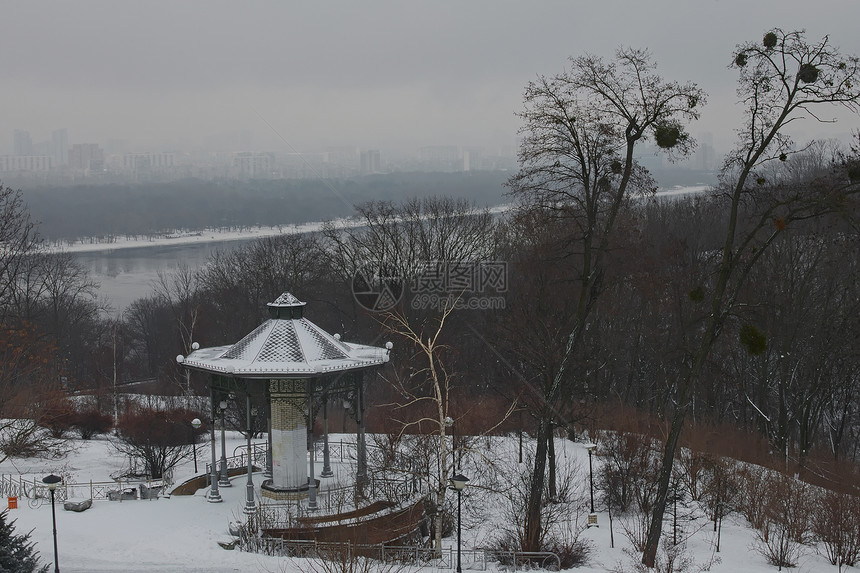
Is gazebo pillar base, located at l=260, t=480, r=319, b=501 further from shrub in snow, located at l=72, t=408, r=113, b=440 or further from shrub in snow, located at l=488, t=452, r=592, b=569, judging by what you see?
shrub in snow, located at l=72, t=408, r=113, b=440

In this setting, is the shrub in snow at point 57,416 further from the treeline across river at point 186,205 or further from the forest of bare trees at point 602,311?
the treeline across river at point 186,205

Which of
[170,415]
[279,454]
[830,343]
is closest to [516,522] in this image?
[279,454]

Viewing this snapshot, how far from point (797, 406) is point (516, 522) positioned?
770 inches

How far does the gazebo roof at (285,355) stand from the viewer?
2028cm

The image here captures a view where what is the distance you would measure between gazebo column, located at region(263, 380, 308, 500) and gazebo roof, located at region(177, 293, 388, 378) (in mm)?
821

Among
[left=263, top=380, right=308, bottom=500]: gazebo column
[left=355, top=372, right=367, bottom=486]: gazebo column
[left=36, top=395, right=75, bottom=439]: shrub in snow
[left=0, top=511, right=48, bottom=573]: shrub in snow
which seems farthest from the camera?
[left=36, top=395, right=75, bottom=439]: shrub in snow

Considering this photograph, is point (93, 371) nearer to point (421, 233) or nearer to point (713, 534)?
point (421, 233)

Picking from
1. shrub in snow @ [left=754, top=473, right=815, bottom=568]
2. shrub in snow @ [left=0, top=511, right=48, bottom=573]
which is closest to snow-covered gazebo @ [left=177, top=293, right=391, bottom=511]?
shrub in snow @ [left=0, top=511, right=48, bottom=573]

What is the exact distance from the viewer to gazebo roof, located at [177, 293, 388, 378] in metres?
20.3

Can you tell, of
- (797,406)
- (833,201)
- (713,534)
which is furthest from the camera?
(797,406)

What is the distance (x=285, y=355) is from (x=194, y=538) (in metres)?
5.06

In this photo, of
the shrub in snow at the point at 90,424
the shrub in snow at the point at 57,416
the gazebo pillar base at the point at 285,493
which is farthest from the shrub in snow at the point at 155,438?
the gazebo pillar base at the point at 285,493

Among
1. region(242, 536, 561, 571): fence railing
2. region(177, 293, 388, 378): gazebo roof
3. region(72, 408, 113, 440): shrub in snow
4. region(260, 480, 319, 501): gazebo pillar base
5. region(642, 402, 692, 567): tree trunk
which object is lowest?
region(72, 408, 113, 440): shrub in snow

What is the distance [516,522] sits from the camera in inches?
734
